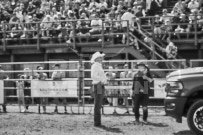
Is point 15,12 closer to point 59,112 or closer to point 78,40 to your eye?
point 78,40

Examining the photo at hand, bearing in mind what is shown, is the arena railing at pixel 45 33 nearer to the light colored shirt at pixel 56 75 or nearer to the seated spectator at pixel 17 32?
the seated spectator at pixel 17 32

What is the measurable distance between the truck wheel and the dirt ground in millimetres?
892

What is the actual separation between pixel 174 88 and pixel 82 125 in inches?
118

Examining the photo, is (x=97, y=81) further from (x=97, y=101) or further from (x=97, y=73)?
(x=97, y=101)

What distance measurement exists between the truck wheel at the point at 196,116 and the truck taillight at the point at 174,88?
0.49 metres

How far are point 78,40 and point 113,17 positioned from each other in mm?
1948

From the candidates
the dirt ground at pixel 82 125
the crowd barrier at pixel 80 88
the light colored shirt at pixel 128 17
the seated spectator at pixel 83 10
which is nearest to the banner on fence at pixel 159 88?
the crowd barrier at pixel 80 88

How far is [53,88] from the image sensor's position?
15.2m

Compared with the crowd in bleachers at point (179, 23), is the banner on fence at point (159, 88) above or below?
below

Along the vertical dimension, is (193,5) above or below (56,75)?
above

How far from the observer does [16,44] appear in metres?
21.8

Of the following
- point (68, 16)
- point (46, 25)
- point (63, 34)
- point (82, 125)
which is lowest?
point (82, 125)

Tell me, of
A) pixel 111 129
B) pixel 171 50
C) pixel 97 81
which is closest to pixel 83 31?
Result: pixel 171 50

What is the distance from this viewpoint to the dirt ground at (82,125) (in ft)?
35.2
